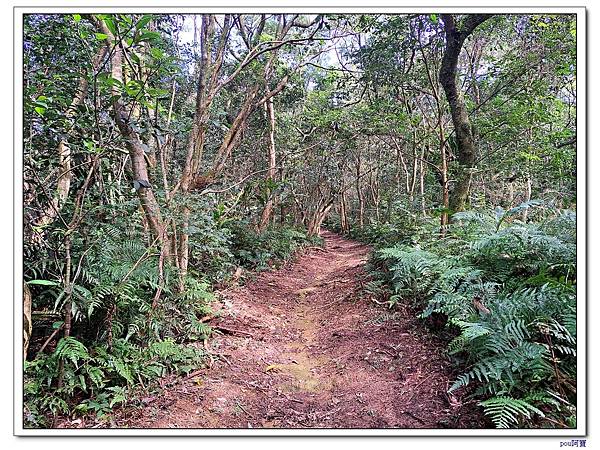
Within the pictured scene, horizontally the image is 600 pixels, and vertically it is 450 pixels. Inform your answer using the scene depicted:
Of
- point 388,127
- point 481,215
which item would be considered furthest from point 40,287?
point 388,127

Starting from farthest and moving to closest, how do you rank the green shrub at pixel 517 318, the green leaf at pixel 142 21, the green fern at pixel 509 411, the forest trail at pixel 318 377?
1. the forest trail at pixel 318 377
2. the green leaf at pixel 142 21
3. the green shrub at pixel 517 318
4. the green fern at pixel 509 411

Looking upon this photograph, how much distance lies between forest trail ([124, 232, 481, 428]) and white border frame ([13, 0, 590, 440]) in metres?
0.48

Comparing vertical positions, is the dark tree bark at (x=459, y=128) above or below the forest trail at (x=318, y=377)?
above

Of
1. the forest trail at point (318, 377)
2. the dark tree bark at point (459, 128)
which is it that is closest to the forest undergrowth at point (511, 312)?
the forest trail at point (318, 377)

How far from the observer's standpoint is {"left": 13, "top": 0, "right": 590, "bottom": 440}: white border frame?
93.4 inches

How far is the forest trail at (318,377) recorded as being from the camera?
119 inches

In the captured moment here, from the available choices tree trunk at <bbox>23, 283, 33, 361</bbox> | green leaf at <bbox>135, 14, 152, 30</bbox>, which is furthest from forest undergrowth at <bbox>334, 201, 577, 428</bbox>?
green leaf at <bbox>135, 14, 152, 30</bbox>

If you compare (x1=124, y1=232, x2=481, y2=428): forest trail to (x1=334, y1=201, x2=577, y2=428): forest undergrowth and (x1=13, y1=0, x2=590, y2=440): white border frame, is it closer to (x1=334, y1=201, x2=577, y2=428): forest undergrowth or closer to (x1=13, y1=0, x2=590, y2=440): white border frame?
(x1=334, y1=201, x2=577, y2=428): forest undergrowth
